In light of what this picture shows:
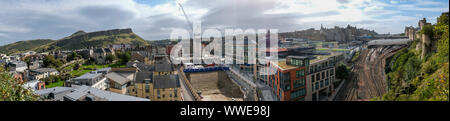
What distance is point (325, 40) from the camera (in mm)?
3840

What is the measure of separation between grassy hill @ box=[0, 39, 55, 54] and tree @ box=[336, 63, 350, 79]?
315 inches

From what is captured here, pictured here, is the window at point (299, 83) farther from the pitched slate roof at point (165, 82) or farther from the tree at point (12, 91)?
the tree at point (12, 91)

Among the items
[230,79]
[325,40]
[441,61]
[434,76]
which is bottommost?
[230,79]

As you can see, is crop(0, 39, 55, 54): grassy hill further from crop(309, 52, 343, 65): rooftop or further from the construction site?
crop(309, 52, 343, 65): rooftop

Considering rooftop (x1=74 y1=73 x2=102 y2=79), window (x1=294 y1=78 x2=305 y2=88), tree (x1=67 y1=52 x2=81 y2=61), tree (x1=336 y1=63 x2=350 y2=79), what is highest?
tree (x1=67 y1=52 x2=81 y2=61)

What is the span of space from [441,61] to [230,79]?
4457mm

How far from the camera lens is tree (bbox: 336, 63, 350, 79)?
3.03 m

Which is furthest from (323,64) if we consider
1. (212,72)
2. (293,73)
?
(212,72)

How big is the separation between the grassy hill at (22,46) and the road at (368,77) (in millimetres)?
8153

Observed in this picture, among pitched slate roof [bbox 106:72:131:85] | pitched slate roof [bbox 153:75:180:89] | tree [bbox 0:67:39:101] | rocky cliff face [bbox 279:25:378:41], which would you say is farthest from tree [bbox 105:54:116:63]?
rocky cliff face [bbox 279:25:378:41]

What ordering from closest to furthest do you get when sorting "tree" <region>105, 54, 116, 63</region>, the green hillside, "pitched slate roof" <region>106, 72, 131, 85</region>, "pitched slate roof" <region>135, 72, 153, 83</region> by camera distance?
the green hillside → "pitched slate roof" <region>106, 72, 131, 85</region> → "pitched slate roof" <region>135, 72, 153, 83</region> → "tree" <region>105, 54, 116, 63</region>

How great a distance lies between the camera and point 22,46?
638 cm

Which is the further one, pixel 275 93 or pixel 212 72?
pixel 212 72
